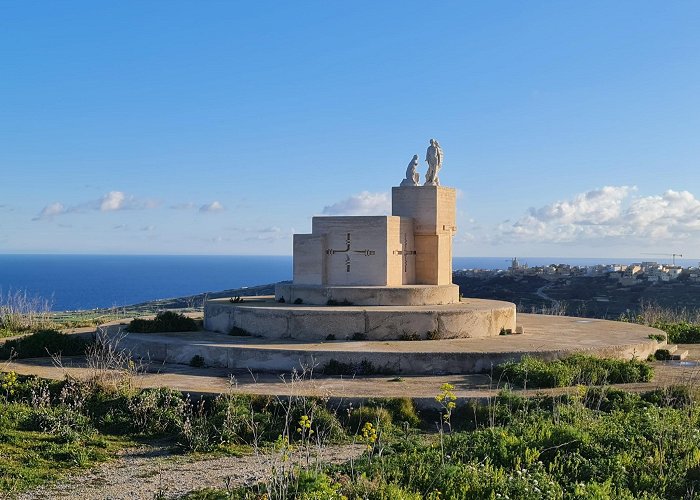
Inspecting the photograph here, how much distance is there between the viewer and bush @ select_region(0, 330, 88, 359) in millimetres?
15938

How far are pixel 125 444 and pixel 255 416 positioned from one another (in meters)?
1.88

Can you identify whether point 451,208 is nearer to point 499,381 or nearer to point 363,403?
point 499,381

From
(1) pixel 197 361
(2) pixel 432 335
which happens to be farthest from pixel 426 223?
(1) pixel 197 361

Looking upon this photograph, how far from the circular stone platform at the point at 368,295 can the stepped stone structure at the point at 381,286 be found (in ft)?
0.08

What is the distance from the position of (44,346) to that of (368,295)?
7.45m

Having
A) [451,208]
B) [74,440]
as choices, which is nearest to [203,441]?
[74,440]

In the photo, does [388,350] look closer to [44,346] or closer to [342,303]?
[342,303]

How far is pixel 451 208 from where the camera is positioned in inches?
814

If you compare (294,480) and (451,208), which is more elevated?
(451,208)

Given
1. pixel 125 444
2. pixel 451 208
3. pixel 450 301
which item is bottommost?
pixel 125 444

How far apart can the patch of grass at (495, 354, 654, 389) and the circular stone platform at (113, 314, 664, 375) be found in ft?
2.31

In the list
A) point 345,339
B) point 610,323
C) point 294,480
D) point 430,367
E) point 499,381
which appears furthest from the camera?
point 610,323

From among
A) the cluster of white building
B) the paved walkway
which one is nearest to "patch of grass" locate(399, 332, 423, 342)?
the paved walkway

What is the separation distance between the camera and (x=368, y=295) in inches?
688
